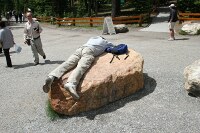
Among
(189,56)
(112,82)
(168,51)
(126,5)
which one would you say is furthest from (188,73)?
(126,5)

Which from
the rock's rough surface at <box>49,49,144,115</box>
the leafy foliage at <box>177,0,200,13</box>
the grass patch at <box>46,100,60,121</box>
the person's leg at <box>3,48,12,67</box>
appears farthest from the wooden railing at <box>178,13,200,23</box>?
the grass patch at <box>46,100,60,121</box>

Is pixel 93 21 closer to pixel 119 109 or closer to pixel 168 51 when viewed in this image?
pixel 168 51

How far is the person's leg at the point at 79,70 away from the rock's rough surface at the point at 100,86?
147 millimetres

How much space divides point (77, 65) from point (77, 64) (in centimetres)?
25

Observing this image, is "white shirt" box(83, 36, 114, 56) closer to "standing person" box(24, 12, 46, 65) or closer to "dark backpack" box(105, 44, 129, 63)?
"dark backpack" box(105, 44, 129, 63)

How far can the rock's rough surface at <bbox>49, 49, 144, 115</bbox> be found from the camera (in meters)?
7.23

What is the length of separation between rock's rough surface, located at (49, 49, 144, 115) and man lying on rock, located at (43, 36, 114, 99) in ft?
0.52

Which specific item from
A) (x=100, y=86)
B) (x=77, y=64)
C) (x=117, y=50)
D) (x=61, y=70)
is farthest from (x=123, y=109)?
(x=117, y=50)

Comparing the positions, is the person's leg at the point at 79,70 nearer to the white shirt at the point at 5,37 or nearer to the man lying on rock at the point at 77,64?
the man lying on rock at the point at 77,64

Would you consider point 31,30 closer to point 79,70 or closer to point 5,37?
point 5,37

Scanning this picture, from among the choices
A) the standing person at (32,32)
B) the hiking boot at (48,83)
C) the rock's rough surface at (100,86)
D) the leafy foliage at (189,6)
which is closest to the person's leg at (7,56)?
the standing person at (32,32)

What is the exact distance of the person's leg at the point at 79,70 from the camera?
692 cm

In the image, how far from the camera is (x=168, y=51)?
13.1m

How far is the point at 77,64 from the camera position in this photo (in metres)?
7.95
